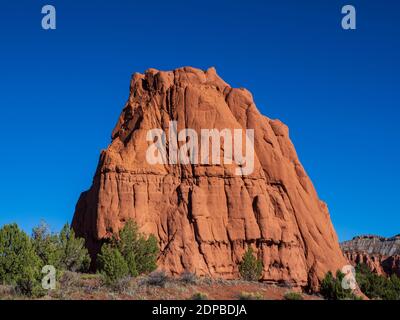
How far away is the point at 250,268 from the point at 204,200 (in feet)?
30.0

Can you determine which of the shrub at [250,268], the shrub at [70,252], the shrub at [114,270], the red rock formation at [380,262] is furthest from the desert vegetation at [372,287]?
the red rock formation at [380,262]

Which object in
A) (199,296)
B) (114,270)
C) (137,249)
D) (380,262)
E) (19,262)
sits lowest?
(199,296)

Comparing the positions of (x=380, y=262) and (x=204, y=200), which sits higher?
(x=204, y=200)

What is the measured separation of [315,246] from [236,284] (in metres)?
18.9

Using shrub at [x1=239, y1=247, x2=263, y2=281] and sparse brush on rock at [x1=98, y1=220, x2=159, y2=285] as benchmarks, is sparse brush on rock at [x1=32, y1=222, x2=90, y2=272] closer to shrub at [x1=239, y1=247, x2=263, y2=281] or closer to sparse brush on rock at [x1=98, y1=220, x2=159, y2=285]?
sparse brush on rock at [x1=98, y1=220, x2=159, y2=285]

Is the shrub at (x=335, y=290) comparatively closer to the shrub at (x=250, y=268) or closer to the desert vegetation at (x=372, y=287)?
the desert vegetation at (x=372, y=287)

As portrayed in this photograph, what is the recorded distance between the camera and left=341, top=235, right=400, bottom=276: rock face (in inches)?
5241

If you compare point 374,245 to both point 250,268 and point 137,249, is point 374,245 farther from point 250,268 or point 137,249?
point 137,249

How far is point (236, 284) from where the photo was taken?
4928 cm

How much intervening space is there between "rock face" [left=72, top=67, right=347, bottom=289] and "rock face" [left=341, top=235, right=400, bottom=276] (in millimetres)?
67331

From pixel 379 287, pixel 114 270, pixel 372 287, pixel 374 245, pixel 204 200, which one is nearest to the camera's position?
pixel 114 270

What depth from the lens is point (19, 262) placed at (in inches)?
1598

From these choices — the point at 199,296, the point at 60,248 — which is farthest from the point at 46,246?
the point at 199,296
